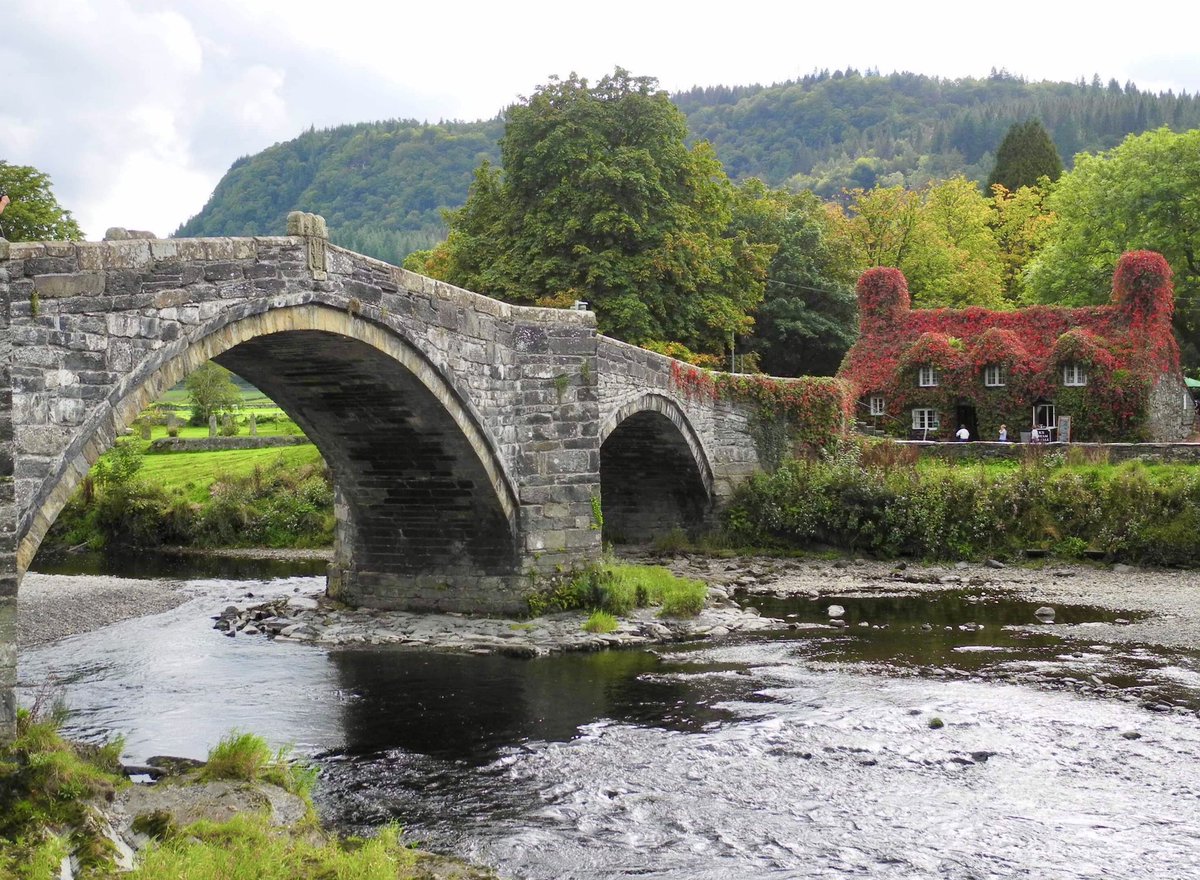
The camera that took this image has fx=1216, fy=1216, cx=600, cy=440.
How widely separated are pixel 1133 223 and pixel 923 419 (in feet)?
34.7

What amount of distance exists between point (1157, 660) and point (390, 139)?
103508mm

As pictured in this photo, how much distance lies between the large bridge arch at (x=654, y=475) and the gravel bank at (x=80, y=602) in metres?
9.02

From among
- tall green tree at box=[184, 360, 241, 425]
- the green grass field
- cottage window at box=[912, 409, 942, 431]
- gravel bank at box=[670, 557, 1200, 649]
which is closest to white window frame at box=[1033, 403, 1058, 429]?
cottage window at box=[912, 409, 942, 431]

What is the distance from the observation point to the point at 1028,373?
33.9 meters

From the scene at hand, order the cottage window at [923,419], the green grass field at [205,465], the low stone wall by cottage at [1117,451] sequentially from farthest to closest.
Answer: the cottage window at [923,419] < the green grass field at [205,465] < the low stone wall by cottage at [1117,451]

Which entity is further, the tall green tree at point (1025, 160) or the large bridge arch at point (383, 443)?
the tall green tree at point (1025, 160)

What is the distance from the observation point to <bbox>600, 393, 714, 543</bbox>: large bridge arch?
970 inches

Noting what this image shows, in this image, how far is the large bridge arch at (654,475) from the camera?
24.6 meters

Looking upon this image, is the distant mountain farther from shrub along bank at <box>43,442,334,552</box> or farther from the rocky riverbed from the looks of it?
the rocky riverbed

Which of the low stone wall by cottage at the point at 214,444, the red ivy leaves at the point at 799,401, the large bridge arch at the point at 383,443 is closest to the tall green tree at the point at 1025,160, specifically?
the red ivy leaves at the point at 799,401

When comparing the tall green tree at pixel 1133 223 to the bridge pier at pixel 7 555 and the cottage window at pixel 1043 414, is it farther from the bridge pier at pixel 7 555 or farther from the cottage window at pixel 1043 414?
the bridge pier at pixel 7 555

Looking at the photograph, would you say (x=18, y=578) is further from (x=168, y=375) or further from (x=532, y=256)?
(x=532, y=256)

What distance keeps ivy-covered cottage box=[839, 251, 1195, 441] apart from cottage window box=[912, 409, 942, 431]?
29 millimetres

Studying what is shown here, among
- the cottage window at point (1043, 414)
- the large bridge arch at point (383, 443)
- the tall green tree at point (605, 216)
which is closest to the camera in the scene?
the large bridge arch at point (383, 443)
